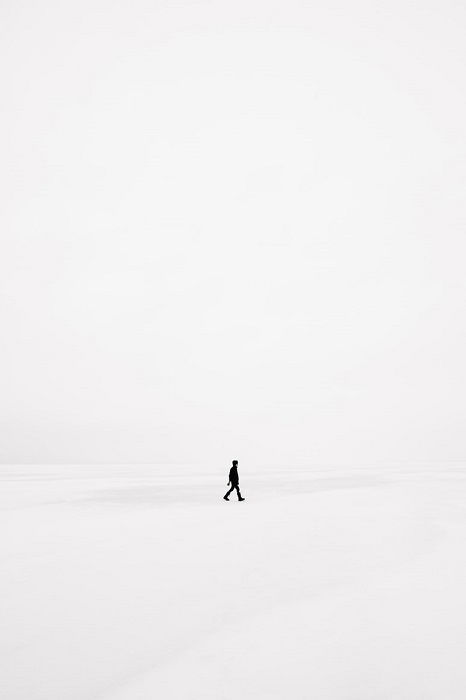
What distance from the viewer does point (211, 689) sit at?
173 inches

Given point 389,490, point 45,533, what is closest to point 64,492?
point 45,533

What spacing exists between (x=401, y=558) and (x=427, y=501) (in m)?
9.18

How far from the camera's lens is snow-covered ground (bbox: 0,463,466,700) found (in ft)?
15.0

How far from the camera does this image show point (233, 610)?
248 inches

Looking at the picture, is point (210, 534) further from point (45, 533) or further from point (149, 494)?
point (149, 494)

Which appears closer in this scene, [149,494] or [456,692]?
[456,692]

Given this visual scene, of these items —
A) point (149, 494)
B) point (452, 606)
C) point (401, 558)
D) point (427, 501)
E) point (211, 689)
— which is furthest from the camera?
point (149, 494)

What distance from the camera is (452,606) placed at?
254 inches

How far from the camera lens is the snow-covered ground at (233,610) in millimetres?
4562

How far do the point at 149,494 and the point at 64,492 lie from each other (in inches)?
158

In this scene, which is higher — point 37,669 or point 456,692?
point 37,669

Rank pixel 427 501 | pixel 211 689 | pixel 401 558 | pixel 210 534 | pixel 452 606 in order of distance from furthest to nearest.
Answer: pixel 427 501
pixel 210 534
pixel 401 558
pixel 452 606
pixel 211 689

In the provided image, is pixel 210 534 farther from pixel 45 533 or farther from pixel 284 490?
pixel 284 490

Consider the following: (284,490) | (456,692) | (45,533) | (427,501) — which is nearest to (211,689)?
(456,692)
